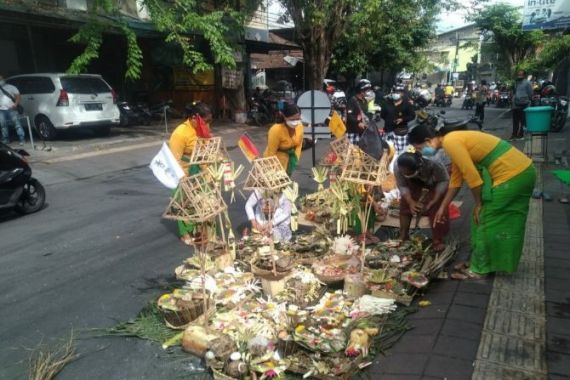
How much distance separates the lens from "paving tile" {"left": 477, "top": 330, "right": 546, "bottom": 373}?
2680 millimetres

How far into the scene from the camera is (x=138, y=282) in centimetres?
437

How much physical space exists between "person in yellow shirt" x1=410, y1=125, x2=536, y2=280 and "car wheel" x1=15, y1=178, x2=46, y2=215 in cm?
591

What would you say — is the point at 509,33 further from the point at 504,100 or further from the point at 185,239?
the point at 185,239

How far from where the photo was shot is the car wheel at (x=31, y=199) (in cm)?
669

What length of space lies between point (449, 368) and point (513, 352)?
438 millimetres

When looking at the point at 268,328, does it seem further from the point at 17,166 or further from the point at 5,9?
the point at 5,9

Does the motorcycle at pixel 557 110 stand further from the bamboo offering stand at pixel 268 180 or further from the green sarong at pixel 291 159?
the bamboo offering stand at pixel 268 180

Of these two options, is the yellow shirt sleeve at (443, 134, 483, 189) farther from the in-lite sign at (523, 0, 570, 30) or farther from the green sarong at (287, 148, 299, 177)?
the in-lite sign at (523, 0, 570, 30)

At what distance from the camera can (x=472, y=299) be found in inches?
140

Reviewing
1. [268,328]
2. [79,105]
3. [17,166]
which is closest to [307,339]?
[268,328]

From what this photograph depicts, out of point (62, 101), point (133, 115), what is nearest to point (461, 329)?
point (62, 101)

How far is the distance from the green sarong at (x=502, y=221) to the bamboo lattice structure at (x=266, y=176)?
1.71 m

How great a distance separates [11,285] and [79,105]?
8.68 metres

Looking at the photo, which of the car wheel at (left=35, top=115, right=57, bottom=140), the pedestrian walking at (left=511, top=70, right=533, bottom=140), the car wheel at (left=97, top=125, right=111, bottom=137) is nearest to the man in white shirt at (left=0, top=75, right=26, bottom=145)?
the car wheel at (left=35, top=115, right=57, bottom=140)
